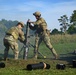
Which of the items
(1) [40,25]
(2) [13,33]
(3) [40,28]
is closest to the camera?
(2) [13,33]

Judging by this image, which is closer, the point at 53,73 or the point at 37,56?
the point at 53,73

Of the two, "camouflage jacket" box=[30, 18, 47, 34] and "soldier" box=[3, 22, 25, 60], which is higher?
"camouflage jacket" box=[30, 18, 47, 34]

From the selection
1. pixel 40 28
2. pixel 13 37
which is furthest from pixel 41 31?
pixel 13 37

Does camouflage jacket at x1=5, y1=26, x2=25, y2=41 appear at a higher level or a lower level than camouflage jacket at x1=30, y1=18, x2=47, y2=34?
lower

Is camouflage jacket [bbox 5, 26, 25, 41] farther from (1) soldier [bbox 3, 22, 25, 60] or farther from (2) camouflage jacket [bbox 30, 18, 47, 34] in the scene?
(2) camouflage jacket [bbox 30, 18, 47, 34]

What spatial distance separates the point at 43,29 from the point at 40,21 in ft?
1.48

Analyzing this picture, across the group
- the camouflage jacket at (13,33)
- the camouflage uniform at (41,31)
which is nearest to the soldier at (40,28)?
the camouflage uniform at (41,31)

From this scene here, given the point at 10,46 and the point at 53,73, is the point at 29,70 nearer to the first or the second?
the point at 53,73

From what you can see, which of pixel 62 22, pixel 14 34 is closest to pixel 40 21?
pixel 14 34

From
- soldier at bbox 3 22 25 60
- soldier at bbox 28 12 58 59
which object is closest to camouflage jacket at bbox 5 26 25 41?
soldier at bbox 3 22 25 60

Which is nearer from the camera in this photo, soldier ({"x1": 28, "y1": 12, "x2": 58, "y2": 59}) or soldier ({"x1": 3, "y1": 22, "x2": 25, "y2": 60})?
soldier ({"x1": 3, "y1": 22, "x2": 25, "y2": 60})

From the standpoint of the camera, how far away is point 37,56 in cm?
1677

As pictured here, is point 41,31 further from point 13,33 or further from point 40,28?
point 13,33

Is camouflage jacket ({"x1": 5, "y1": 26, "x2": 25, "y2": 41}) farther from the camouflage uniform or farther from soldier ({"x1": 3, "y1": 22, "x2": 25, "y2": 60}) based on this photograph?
the camouflage uniform
